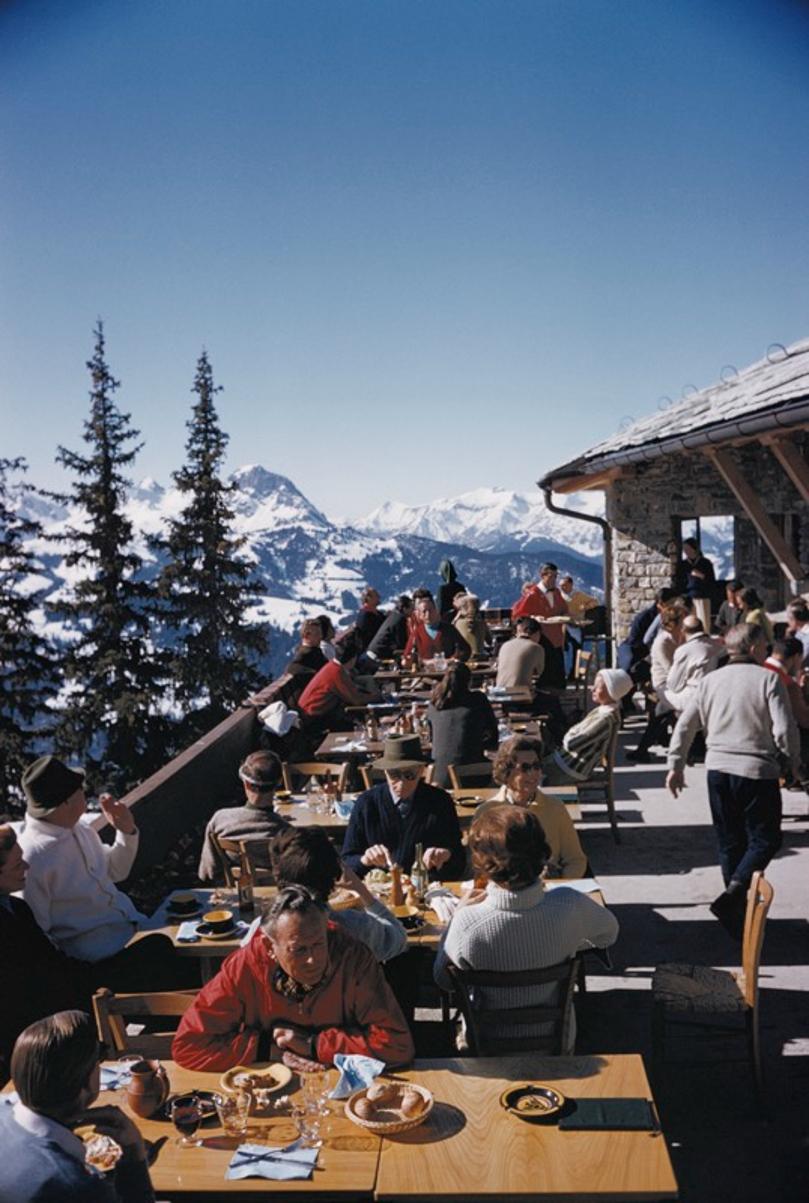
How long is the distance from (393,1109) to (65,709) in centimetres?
2917

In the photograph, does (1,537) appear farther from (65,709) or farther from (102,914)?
(102,914)

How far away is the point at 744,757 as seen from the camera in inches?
239

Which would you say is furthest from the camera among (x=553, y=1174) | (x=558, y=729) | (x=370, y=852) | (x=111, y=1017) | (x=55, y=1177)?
(x=558, y=729)

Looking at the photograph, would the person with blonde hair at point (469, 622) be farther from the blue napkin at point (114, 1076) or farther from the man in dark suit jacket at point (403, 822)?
the blue napkin at point (114, 1076)

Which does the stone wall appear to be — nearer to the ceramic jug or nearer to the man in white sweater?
the man in white sweater

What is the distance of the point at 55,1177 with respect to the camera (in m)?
2.54

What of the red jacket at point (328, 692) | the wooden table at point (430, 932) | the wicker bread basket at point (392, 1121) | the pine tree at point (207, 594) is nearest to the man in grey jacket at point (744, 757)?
the wooden table at point (430, 932)

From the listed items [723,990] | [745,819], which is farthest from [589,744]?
[723,990]

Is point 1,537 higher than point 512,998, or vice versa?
point 1,537

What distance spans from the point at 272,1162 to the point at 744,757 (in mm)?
3860

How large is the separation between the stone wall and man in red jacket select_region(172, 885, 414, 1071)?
35.6 feet

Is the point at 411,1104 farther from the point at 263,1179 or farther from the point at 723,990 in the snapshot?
the point at 723,990

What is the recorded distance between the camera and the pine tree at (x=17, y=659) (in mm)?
26562

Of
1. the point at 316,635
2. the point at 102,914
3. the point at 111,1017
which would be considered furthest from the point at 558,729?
the point at 111,1017
